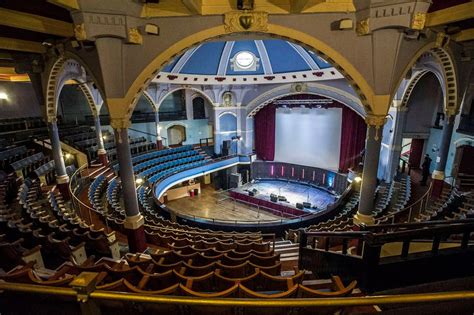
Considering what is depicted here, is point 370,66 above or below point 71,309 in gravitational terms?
above

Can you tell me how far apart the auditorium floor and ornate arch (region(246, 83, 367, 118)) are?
7.16 meters

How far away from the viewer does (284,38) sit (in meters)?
5.21

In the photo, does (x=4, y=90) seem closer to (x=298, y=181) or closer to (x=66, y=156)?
(x=66, y=156)

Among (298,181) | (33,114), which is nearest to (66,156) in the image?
(33,114)

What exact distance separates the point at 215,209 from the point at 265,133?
7.81 metres

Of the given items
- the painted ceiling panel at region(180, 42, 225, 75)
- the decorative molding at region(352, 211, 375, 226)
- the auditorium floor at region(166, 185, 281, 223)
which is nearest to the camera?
the decorative molding at region(352, 211, 375, 226)

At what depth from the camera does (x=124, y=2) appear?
462cm

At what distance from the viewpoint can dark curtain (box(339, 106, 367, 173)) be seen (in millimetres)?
15914

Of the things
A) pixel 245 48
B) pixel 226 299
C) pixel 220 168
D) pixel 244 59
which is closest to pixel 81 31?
pixel 226 299

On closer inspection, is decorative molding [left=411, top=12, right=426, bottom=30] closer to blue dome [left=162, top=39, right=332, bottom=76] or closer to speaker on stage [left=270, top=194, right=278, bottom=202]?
blue dome [left=162, top=39, right=332, bottom=76]

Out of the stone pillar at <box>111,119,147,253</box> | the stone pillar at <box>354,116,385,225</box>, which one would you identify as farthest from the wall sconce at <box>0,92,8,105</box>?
the stone pillar at <box>354,116,385,225</box>

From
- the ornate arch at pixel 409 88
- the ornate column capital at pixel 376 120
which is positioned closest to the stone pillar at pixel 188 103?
the ornate arch at pixel 409 88

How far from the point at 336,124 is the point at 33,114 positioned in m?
20.7

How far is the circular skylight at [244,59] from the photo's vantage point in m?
14.6
